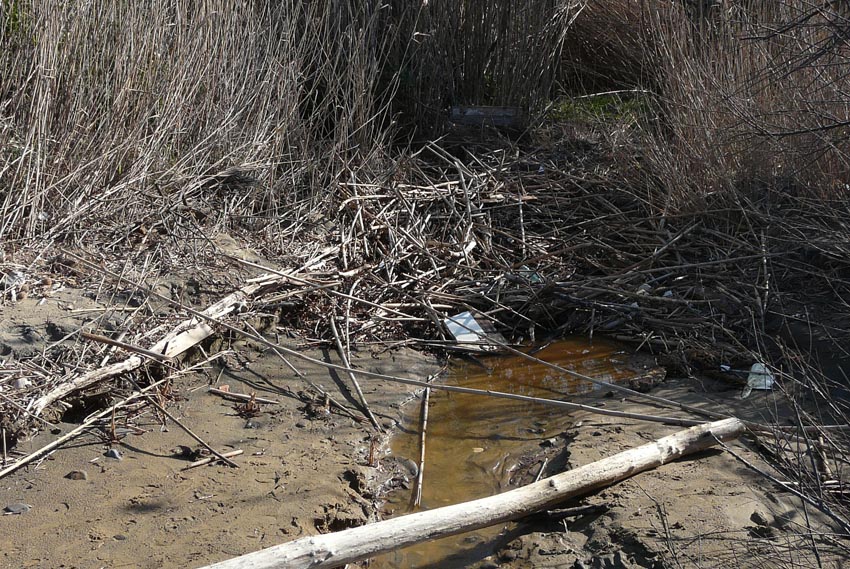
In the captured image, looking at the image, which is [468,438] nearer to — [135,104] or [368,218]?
[368,218]

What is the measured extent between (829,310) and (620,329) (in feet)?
3.84

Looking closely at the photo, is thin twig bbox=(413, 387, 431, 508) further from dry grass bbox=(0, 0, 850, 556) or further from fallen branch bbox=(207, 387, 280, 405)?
fallen branch bbox=(207, 387, 280, 405)

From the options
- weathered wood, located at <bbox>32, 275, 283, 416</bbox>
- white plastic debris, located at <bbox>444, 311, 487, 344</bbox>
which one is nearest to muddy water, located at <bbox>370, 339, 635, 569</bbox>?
white plastic debris, located at <bbox>444, 311, 487, 344</bbox>

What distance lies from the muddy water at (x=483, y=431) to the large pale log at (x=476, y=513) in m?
0.27

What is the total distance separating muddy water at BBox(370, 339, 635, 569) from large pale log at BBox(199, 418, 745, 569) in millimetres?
269

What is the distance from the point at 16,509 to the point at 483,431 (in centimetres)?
213

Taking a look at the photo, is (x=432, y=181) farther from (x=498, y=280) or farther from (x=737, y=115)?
(x=737, y=115)

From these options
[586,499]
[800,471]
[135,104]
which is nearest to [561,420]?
[586,499]

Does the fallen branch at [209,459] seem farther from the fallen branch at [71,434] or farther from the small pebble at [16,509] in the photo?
the small pebble at [16,509]

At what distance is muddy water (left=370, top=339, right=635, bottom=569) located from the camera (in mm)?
3420

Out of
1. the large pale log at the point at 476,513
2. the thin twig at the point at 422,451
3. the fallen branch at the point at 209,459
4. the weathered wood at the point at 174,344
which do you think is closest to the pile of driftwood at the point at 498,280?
the weathered wood at the point at 174,344

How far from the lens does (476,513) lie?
3.13 metres

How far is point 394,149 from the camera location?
735 cm

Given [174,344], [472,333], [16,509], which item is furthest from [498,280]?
[16,509]
